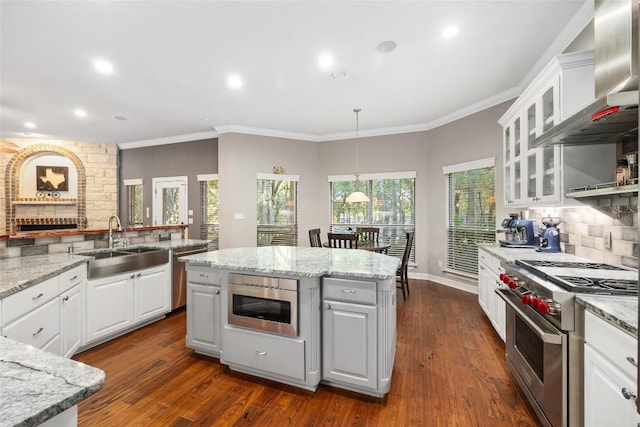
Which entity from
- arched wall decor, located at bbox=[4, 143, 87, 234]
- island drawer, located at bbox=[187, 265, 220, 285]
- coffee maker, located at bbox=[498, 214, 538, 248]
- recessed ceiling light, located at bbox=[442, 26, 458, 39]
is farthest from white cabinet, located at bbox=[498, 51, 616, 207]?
arched wall decor, located at bbox=[4, 143, 87, 234]

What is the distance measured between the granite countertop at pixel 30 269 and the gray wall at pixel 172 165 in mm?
3215

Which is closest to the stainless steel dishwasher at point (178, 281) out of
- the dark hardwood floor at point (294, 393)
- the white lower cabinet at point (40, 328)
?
the dark hardwood floor at point (294, 393)

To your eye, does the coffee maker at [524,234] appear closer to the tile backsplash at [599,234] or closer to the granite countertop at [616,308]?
A: the tile backsplash at [599,234]

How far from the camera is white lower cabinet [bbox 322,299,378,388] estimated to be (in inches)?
79.0

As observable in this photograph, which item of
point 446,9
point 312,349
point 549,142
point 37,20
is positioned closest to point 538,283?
point 549,142

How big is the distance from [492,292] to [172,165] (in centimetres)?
635

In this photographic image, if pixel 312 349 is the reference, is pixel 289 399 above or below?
below

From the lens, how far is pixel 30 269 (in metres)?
2.26

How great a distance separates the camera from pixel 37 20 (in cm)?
251

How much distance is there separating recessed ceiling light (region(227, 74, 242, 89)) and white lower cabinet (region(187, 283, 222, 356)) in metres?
2.50

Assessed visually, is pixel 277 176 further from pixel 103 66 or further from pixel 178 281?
pixel 103 66

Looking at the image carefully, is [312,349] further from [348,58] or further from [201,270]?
[348,58]

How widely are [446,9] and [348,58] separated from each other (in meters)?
1.05

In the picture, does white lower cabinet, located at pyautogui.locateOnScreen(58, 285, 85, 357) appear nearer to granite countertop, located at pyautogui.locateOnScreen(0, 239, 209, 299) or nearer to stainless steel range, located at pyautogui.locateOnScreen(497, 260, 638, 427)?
granite countertop, located at pyautogui.locateOnScreen(0, 239, 209, 299)
